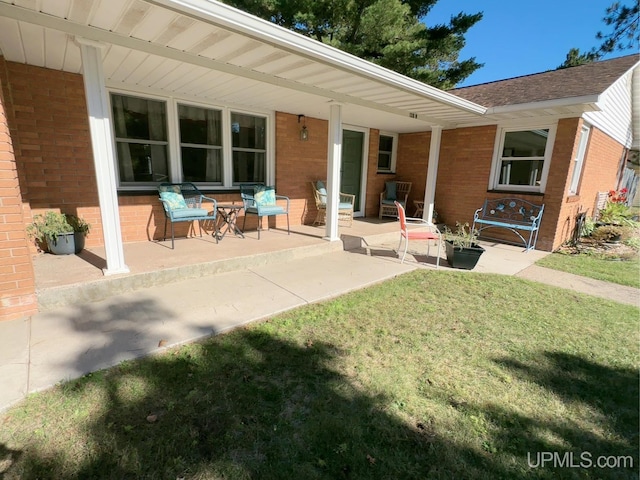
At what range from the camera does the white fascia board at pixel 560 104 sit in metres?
4.83

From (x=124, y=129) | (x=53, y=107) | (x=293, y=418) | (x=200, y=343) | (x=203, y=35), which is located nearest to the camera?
(x=293, y=418)

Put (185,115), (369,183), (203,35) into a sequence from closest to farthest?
(203,35) → (185,115) → (369,183)

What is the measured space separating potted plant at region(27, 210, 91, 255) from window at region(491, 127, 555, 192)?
7.59 metres

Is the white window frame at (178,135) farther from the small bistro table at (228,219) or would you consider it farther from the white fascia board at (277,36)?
the white fascia board at (277,36)

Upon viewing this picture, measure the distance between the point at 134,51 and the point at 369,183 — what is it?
6.05 meters

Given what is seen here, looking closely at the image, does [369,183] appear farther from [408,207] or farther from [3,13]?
[3,13]

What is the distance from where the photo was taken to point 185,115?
5227 mm

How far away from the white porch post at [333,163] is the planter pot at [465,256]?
6.32 ft

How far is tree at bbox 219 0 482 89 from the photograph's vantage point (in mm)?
9328

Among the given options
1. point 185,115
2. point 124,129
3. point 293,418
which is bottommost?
point 293,418

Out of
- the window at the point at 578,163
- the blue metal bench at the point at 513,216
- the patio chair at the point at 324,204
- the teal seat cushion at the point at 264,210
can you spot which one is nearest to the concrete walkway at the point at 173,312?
the teal seat cushion at the point at 264,210

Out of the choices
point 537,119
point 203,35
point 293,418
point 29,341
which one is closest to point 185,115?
point 203,35

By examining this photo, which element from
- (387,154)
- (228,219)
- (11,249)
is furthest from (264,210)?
(387,154)

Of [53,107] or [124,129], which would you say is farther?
[124,129]
